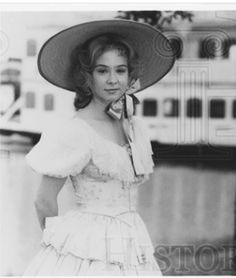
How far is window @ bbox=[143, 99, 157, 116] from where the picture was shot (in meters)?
3.25

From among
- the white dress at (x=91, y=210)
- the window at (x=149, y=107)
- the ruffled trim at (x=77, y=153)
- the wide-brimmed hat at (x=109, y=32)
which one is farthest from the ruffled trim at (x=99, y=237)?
the wide-brimmed hat at (x=109, y=32)

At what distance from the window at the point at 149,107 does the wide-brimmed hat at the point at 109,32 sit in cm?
7

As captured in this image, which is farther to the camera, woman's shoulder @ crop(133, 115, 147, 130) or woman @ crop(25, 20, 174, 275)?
woman's shoulder @ crop(133, 115, 147, 130)

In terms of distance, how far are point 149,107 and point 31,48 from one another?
0.55m

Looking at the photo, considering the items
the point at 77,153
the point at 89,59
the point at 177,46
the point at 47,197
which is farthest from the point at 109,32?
the point at 47,197

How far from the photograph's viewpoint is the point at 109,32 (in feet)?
10.4

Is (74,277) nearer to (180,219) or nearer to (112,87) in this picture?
(180,219)

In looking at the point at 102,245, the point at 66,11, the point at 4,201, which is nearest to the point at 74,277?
the point at 102,245

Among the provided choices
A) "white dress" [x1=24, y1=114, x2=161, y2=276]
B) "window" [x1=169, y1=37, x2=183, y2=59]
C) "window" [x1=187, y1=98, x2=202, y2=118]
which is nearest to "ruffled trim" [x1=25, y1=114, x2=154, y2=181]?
"white dress" [x1=24, y1=114, x2=161, y2=276]

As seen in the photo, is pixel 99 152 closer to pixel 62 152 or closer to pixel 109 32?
pixel 62 152

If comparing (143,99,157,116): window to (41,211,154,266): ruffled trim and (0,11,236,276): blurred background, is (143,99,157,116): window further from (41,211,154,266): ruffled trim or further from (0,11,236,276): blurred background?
(41,211,154,266): ruffled trim

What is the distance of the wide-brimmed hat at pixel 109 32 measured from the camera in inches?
125

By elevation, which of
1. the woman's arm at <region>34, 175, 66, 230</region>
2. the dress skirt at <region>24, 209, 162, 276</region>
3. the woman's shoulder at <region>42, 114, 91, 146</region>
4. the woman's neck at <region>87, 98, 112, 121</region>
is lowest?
the dress skirt at <region>24, 209, 162, 276</region>

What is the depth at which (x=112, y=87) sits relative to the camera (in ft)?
10.4
